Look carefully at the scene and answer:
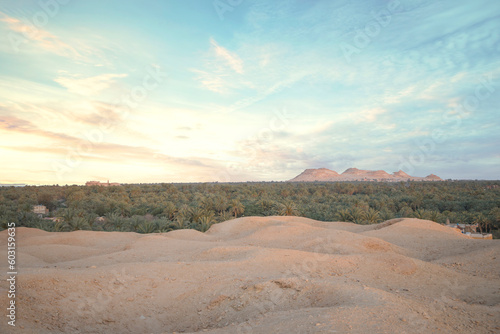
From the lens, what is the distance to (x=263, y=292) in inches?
252

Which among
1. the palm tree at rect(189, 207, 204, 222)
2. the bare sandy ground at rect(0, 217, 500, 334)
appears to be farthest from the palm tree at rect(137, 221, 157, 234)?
the bare sandy ground at rect(0, 217, 500, 334)

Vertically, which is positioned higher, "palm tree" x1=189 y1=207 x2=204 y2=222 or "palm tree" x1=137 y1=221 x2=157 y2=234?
"palm tree" x1=189 y1=207 x2=204 y2=222

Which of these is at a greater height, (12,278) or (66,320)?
(12,278)

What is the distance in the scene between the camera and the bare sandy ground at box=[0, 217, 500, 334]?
185 inches

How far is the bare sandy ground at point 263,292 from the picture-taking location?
4703 millimetres

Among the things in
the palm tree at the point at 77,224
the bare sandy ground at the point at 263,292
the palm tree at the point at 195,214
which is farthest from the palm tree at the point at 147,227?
the bare sandy ground at the point at 263,292

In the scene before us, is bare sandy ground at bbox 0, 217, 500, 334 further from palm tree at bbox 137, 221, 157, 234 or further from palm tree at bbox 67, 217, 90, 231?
palm tree at bbox 67, 217, 90, 231

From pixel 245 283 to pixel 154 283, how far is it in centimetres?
213

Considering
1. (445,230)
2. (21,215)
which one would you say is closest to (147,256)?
(445,230)

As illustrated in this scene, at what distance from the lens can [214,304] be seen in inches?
250

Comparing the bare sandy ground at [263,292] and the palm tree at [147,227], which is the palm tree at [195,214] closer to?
the palm tree at [147,227]

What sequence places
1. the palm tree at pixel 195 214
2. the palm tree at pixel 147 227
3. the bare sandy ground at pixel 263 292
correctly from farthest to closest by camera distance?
the palm tree at pixel 195 214
the palm tree at pixel 147 227
the bare sandy ground at pixel 263 292

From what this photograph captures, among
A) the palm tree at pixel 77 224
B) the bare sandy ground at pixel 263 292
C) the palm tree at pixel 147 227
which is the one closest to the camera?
the bare sandy ground at pixel 263 292

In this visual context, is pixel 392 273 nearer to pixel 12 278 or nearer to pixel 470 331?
pixel 470 331
